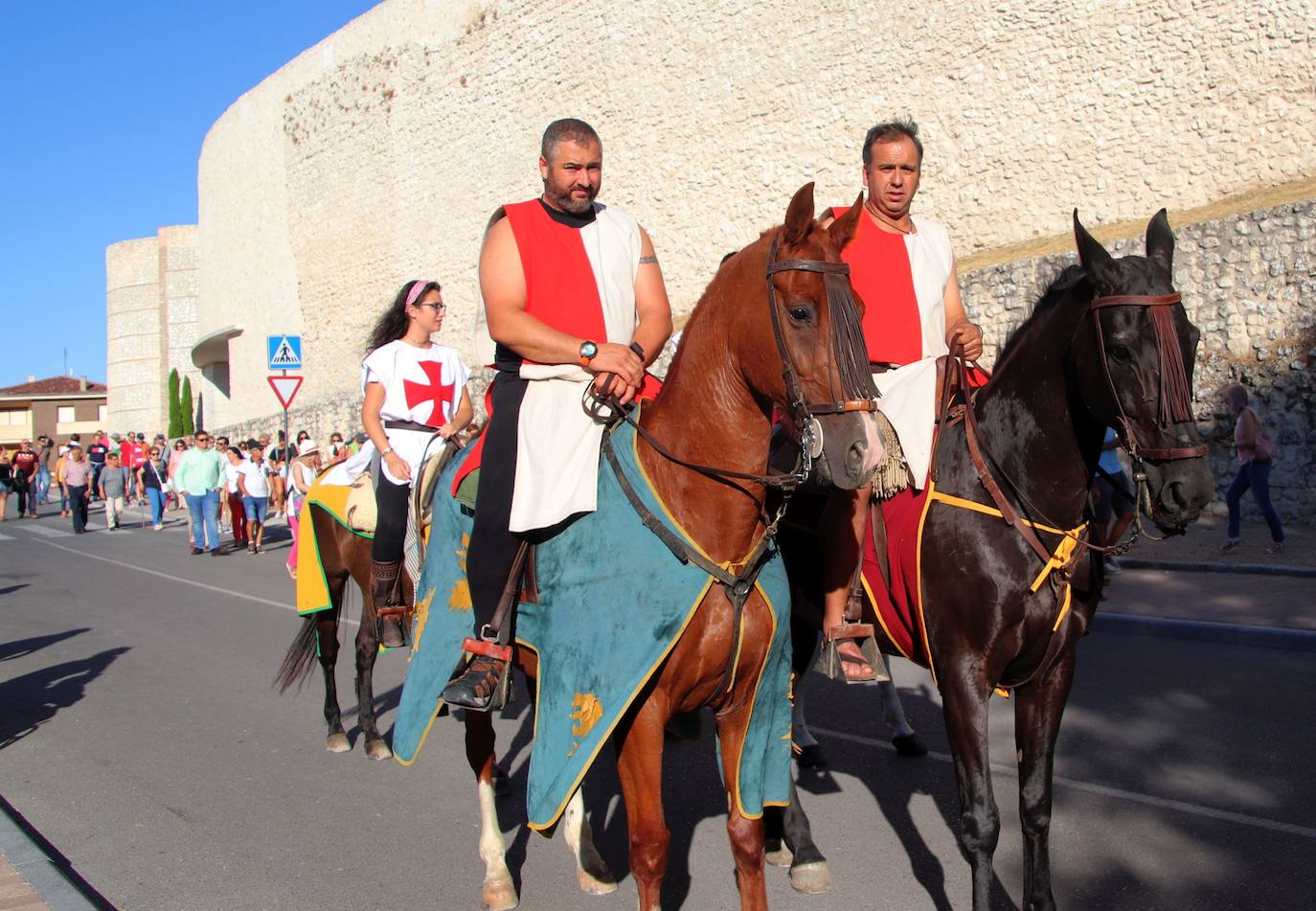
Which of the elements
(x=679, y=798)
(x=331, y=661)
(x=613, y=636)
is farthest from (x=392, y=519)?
(x=613, y=636)

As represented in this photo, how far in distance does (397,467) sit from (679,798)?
230 centimetres

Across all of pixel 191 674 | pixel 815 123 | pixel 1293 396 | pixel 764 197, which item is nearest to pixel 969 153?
pixel 815 123

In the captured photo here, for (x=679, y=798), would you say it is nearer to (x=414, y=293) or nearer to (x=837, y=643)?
(x=837, y=643)

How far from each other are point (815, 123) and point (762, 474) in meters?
25.4

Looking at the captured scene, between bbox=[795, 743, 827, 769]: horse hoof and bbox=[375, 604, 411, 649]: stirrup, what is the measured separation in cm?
229

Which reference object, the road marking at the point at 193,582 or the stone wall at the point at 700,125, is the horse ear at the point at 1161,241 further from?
the stone wall at the point at 700,125

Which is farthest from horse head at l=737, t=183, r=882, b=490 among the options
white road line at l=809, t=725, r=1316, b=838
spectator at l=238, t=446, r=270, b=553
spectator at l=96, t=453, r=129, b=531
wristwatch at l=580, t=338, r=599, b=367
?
spectator at l=96, t=453, r=129, b=531

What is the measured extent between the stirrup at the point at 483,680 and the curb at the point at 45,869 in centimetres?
176

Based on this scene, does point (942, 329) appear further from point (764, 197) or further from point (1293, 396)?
point (764, 197)

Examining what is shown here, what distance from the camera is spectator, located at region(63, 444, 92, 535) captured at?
25.9 meters

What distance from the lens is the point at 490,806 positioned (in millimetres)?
4848

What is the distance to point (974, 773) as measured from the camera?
397 cm

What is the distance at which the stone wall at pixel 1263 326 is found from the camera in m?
14.2

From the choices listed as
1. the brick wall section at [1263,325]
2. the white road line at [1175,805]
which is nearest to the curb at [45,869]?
the white road line at [1175,805]
